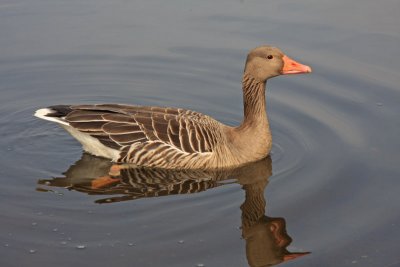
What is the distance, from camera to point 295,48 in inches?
544

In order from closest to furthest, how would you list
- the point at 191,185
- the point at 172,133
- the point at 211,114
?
the point at 191,185 → the point at 172,133 → the point at 211,114

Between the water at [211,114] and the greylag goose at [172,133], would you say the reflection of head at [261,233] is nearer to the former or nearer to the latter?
the water at [211,114]

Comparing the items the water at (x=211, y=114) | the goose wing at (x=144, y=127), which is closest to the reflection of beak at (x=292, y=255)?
the water at (x=211, y=114)

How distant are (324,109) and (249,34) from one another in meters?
2.87

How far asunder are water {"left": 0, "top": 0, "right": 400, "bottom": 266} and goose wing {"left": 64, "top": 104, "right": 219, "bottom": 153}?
19.5 inches

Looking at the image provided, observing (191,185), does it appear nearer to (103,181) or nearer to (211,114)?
(103,181)

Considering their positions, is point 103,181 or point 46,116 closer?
point 103,181

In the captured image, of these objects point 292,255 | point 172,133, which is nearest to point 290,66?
point 172,133

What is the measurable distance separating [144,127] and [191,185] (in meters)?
1.24

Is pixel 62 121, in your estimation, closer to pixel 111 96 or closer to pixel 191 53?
pixel 111 96

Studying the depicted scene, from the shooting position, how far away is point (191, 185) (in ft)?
33.4

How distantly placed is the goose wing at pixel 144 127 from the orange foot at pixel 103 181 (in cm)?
64

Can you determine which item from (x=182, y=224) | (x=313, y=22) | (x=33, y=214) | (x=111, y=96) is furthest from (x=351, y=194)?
(x=313, y=22)

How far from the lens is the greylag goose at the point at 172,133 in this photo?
35.2 feet
